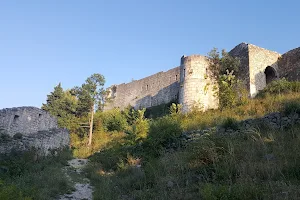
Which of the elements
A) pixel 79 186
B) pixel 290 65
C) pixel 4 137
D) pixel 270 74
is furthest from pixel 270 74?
pixel 4 137

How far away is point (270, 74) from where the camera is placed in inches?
753

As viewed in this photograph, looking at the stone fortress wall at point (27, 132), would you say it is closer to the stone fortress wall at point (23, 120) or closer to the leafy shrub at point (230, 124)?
the stone fortress wall at point (23, 120)

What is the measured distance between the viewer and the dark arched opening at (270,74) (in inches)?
736

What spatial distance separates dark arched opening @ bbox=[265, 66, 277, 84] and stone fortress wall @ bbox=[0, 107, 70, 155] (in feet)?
46.0

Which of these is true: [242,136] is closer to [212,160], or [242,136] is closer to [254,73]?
[212,160]

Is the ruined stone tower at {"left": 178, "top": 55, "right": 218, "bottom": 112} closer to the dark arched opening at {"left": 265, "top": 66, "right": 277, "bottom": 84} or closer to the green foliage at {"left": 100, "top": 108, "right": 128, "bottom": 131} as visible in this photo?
the dark arched opening at {"left": 265, "top": 66, "right": 277, "bottom": 84}

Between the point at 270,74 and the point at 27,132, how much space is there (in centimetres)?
1585

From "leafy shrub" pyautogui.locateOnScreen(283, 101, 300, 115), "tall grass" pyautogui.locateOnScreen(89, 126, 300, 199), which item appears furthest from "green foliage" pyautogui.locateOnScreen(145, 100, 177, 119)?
"tall grass" pyautogui.locateOnScreen(89, 126, 300, 199)

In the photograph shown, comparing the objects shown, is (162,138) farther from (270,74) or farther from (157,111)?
(157,111)

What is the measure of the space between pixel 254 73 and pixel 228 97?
14.6 ft

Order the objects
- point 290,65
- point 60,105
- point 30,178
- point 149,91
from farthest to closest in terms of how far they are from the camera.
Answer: point 149,91 < point 60,105 < point 290,65 < point 30,178

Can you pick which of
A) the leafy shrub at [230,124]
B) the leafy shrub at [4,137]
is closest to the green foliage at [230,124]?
the leafy shrub at [230,124]

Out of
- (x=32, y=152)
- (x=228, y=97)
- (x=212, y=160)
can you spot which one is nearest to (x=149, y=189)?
(x=212, y=160)

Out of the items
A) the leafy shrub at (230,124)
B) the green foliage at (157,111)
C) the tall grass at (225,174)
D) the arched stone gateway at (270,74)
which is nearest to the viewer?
the tall grass at (225,174)
